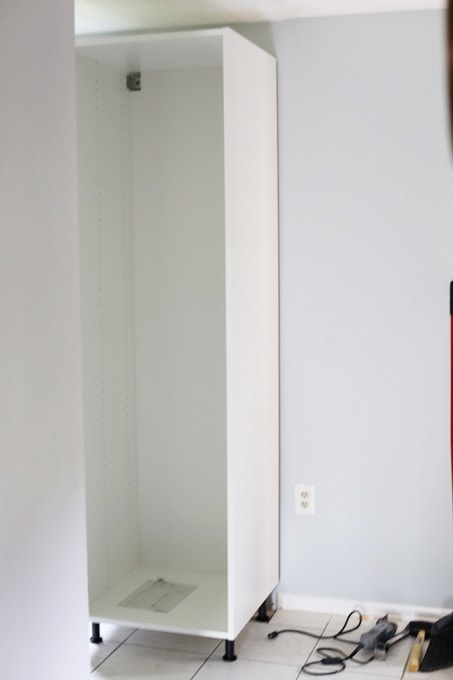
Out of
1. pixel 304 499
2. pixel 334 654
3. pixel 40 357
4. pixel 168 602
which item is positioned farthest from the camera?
pixel 304 499

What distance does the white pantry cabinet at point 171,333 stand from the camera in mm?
3010

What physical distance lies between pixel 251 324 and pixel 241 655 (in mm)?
1079

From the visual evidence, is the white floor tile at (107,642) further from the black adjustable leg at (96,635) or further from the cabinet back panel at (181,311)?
the cabinet back panel at (181,311)

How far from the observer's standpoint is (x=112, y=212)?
3314 mm

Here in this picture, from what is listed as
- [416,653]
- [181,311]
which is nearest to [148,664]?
[416,653]

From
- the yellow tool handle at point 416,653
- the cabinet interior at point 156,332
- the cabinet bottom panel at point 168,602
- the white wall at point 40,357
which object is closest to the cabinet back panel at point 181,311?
the cabinet interior at point 156,332

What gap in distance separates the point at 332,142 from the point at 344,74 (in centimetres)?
24

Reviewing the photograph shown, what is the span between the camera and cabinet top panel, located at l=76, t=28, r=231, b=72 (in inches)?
112

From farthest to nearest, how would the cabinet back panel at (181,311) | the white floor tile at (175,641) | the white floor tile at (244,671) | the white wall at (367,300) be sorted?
the cabinet back panel at (181,311) < the white wall at (367,300) < the white floor tile at (175,641) < the white floor tile at (244,671)

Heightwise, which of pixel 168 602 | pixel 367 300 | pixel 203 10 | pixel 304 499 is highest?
pixel 203 10

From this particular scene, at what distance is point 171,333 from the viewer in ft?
11.3

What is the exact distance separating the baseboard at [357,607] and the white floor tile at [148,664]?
1.72ft

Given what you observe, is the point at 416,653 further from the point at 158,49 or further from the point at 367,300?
the point at 158,49

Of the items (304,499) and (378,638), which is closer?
(378,638)
